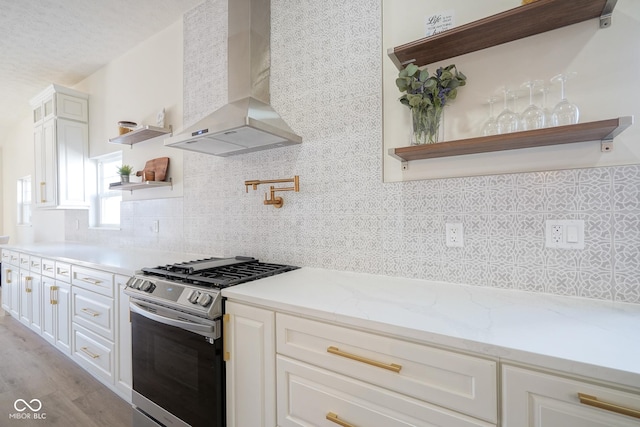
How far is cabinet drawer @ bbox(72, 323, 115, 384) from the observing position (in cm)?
211

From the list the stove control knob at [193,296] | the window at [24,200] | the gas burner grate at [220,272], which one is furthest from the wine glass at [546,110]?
the window at [24,200]

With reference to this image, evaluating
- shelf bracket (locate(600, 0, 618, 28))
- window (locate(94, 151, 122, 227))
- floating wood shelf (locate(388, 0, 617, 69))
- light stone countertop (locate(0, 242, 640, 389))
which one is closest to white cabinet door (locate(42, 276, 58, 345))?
window (locate(94, 151, 122, 227))

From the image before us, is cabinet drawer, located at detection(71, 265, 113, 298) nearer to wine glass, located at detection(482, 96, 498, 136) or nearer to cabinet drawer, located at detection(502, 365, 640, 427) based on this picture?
cabinet drawer, located at detection(502, 365, 640, 427)

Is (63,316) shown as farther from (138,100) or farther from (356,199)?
(356,199)

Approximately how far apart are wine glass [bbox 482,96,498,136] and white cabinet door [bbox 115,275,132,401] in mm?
2217

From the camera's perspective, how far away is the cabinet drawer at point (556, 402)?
0.68 metres

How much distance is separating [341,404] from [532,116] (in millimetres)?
1337

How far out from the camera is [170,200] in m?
2.72

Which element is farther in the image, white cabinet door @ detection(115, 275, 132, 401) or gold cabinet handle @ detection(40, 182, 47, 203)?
gold cabinet handle @ detection(40, 182, 47, 203)

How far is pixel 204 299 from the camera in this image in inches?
55.2

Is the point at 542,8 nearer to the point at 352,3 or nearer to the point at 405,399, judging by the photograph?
the point at 352,3

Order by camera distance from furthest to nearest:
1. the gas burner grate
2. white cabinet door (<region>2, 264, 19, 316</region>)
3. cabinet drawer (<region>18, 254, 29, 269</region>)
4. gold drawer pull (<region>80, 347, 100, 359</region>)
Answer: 1. white cabinet door (<region>2, 264, 19, 316</region>)
2. cabinet drawer (<region>18, 254, 29, 269</region>)
3. gold drawer pull (<region>80, 347, 100, 359</region>)
4. the gas burner grate

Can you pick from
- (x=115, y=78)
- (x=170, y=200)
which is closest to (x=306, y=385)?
(x=170, y=200)

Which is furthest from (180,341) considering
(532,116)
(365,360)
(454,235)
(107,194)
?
(107,194)
